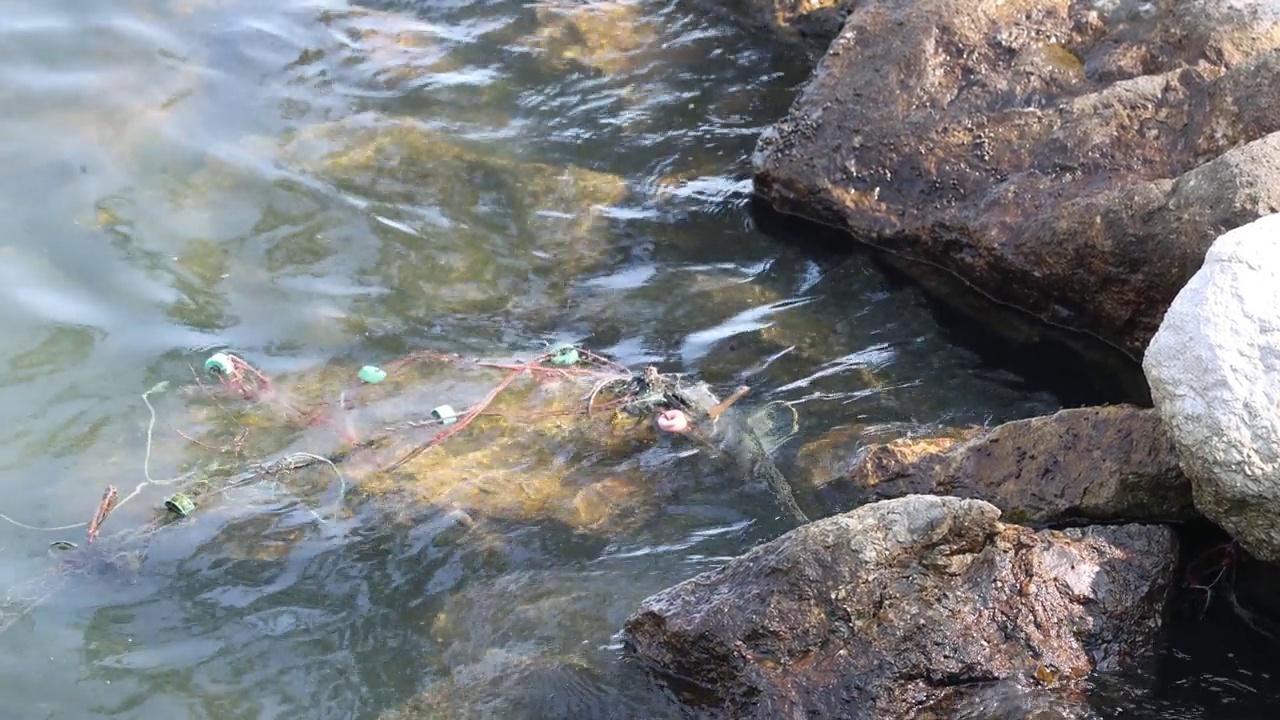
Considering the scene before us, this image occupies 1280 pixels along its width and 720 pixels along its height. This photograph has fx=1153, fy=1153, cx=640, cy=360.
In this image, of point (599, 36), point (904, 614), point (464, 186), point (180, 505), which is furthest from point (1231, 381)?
point (599, 36)

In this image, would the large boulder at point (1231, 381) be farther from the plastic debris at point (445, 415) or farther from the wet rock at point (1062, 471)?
the plastic debris at point (445, 415)

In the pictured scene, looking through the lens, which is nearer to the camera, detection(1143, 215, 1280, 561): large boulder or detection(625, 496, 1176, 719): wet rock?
detection(1143, 215, 1280, 561): large boulder

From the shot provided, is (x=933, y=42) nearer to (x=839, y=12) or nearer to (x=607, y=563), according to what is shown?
(x=839, y=12)

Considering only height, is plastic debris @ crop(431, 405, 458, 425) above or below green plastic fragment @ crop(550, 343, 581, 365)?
below

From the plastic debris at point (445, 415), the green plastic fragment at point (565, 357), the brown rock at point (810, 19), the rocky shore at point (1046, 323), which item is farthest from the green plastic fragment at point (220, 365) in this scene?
the brown rock at point (810, 19)

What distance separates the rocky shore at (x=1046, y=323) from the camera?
11.8 ft

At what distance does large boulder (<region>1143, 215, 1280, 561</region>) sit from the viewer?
11.2 ft

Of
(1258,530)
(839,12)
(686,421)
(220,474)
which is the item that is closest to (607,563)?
(686,421)

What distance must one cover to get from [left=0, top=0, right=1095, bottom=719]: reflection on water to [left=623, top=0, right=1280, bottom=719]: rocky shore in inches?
16.6

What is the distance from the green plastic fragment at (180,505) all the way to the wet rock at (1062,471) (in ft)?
9.03

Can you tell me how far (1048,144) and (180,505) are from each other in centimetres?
458

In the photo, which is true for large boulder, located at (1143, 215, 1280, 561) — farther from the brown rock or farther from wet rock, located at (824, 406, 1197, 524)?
the brown rock

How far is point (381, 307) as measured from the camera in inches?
244

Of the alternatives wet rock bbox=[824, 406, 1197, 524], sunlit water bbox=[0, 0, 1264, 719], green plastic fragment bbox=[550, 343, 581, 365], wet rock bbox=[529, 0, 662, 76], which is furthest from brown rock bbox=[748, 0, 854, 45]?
wet rock bbox=[824, 406, 1197, 524]
